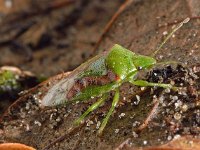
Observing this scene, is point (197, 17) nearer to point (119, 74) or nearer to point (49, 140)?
point (119, 74)

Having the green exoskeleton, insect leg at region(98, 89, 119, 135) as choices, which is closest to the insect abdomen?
the green exoskeleton

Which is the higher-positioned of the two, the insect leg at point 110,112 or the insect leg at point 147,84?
the insect leg at point 147,84

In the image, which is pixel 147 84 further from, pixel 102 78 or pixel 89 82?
pixel 89 82

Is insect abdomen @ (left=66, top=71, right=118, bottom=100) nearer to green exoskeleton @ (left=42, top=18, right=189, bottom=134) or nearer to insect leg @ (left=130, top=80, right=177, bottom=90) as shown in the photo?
green exoskeleton @ (left=42, top=18, right=189, bottom=134)

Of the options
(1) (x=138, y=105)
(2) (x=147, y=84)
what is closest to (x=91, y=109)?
(1) (x=138, y=105)

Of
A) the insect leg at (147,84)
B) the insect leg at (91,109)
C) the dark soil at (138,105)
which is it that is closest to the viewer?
the dark soil at (138,105)

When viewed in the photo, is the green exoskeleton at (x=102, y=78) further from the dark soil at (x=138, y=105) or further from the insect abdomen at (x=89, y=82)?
the dark soil at (x=138, y=105)

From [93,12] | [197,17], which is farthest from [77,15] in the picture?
[197,17]

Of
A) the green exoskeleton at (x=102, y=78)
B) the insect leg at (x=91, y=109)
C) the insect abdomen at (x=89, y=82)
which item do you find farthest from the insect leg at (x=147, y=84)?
the insect leg at (x=91, y=109)

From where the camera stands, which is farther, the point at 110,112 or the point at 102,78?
the point at 102,78

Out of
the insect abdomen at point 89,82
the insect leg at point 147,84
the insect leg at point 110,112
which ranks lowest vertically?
the insect leg at point 110,112
